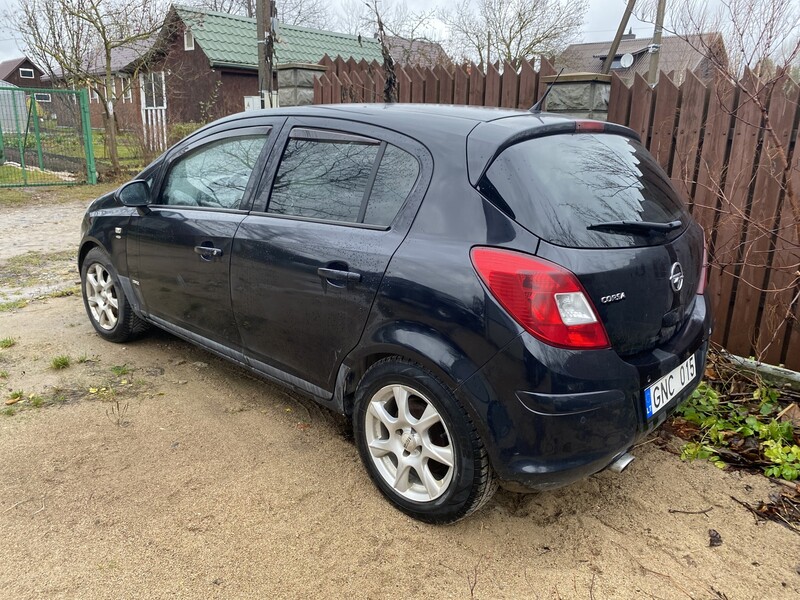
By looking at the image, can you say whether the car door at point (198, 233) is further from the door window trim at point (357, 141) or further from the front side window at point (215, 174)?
the door window trim at point (357, 141)

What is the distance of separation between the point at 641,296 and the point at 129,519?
2363 mm

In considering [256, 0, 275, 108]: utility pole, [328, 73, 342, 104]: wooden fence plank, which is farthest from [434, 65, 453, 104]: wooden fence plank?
[256, 0, 275, 108]: utility pole

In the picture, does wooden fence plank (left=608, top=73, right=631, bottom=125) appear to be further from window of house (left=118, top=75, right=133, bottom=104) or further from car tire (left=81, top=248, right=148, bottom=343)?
window of house (left=118, top=75, right=133, bottom=104)

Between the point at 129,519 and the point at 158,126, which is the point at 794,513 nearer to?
the point at 129,519

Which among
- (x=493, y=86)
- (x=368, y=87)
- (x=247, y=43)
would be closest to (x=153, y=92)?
(x=247, y=43)

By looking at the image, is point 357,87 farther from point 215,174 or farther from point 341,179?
point 341,179

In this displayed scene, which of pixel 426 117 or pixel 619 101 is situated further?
pixel 619 101

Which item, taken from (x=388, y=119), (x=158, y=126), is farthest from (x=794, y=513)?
(x=158, y=126)

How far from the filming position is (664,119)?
181 inches

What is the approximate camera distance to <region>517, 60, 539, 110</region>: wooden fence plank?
217 inches

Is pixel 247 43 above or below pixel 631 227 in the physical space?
above

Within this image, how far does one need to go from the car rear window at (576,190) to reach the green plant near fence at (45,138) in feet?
46.3

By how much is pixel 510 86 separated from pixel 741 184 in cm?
227

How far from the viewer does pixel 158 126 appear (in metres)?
15.1
